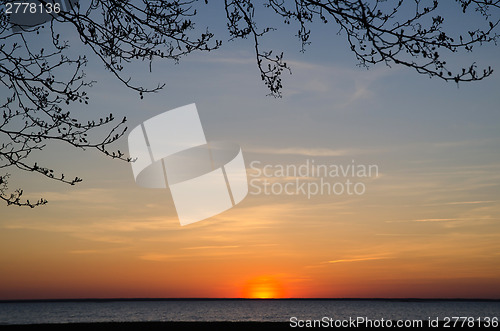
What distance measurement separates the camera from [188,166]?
Result: 955cm

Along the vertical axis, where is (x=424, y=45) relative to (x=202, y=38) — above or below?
below

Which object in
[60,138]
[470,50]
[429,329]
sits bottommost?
[429,329]

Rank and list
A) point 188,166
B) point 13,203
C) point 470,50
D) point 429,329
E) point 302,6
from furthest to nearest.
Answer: point 429,329
point 188,166
point 13,203
point 302,6
point 470,50

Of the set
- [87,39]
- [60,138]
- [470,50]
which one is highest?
[87,39]

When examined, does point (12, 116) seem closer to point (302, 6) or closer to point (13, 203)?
point (13, 203)

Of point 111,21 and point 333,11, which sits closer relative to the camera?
point 333,11

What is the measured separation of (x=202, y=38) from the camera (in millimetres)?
6031

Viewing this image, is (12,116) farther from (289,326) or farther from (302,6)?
(289,326)

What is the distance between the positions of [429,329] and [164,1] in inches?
450

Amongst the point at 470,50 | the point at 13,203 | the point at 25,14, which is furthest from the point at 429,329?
the point at 25,14

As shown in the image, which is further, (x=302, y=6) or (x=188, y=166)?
(x=188, y=166)

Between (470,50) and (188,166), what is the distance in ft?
18.5

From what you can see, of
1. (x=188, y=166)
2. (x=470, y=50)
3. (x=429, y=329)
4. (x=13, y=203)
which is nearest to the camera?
(x=470, y=50)

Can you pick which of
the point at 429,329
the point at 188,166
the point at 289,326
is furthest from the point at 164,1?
the point at 429,329
